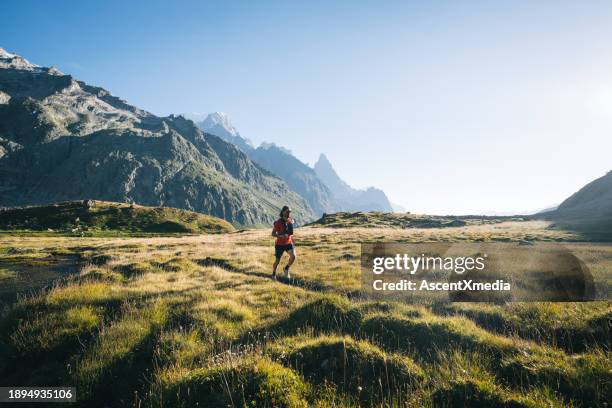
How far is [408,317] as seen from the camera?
29.5 feet

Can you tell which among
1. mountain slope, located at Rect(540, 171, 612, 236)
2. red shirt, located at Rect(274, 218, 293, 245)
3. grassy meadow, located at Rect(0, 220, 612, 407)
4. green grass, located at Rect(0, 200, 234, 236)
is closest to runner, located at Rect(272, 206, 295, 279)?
red shirt, located at Rect(274, 218, 293, 245)

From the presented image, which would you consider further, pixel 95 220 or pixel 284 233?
pixel 95 220

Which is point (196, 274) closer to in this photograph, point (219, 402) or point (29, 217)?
point (219, 402)

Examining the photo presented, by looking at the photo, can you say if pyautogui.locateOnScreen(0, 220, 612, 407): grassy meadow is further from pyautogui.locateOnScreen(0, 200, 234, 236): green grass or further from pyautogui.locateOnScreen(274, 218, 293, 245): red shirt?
pyautogui.locateOnScreen(0, 200, 234, 236): green grass

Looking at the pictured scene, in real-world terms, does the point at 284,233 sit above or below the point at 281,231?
below

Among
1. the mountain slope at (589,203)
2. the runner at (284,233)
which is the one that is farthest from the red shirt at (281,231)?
the mountain slope at (589,203)

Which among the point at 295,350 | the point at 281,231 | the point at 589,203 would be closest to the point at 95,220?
the point at 281,231

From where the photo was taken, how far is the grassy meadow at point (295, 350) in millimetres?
5266

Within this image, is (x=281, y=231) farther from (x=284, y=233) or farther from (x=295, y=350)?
(x=295, y=350)

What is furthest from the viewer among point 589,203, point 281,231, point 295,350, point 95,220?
point 589,203

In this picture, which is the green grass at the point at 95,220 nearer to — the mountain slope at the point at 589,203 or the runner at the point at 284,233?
the runner at the point at 284,233

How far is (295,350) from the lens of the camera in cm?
672

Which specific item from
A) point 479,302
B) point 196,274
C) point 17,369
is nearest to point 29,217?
point 196,274

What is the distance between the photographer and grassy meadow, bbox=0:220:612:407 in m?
5.27
